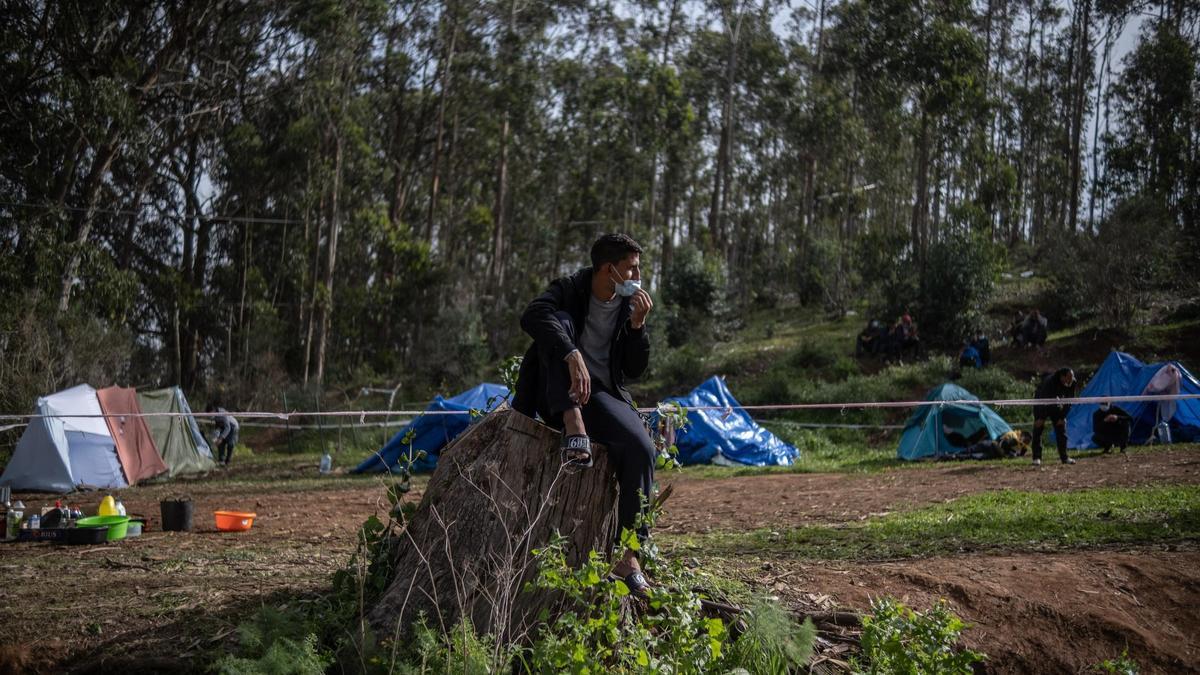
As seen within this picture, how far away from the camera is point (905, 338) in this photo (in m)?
24.8

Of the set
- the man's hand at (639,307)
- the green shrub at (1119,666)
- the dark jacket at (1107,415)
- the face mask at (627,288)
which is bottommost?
the green shrub at (1119,666)

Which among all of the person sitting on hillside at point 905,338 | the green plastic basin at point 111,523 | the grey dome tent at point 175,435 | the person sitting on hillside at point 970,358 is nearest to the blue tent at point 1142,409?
the person sitting on hillside at point 970,358

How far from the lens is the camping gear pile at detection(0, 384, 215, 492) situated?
14984 millimetres

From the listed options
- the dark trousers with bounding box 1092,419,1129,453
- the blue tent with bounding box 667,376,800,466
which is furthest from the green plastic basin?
the dark trousers with bounding box 1092,419,1129,453

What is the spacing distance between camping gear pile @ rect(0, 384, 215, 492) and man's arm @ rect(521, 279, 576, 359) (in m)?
11.1

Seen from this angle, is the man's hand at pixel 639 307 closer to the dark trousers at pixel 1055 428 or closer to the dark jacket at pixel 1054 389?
the dark trousers at pixel 1055 428

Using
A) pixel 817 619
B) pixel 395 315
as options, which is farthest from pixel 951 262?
pixel 817 619

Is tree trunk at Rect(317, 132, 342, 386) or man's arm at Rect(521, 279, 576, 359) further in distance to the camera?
tree trunk at Rect(317, 132, 342, 386)

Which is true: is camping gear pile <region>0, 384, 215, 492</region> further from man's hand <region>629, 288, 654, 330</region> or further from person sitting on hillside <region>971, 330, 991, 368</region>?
person sitting on hillside <region>971, 330, 991, 368</region>

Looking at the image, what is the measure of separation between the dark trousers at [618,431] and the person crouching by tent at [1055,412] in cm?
1016

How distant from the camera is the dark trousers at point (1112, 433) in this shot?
44.8 ft

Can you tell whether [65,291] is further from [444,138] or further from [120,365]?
[444,138]

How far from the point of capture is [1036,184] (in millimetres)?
47094

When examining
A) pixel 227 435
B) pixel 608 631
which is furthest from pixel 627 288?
pixel 227 435
